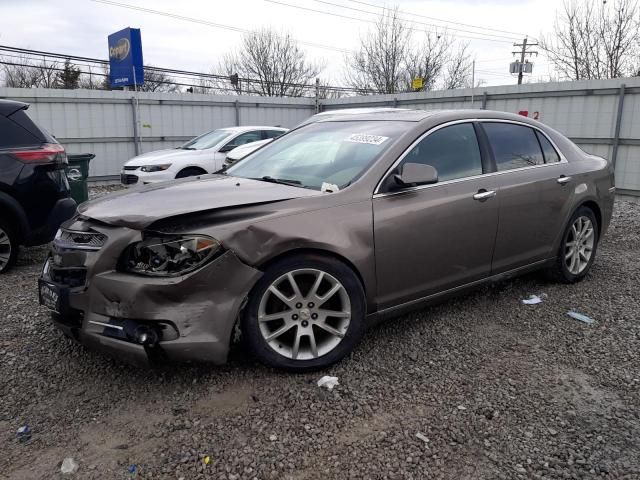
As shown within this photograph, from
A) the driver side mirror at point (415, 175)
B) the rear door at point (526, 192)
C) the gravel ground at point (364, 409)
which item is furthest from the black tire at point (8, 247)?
the rear door at point (526, 192)

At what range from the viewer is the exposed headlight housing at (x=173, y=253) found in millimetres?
2777

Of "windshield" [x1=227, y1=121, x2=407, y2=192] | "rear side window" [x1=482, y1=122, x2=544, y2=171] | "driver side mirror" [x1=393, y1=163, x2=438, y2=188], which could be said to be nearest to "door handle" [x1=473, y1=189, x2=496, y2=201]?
"rear side window" [x1=482, y1=122, x2=544, y2=171]

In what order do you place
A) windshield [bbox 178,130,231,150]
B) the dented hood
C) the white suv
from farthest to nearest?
1. windshield [bbox 178,130,231,150]
2. the white suv
3. the dented hood

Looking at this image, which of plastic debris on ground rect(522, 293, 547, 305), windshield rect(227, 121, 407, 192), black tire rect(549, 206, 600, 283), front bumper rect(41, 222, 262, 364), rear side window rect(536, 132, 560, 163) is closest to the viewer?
front bumper rect(41, 222, 262, 364)

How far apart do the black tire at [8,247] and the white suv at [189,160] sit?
4.70m

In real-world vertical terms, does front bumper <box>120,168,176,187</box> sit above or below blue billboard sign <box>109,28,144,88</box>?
below

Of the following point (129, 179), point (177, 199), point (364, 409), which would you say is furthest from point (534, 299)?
point (129, 179)

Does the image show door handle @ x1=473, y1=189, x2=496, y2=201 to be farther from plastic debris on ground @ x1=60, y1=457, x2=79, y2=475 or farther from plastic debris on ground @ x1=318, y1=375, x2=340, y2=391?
plastic debris on ground @ x1=60, y1=457, x2=79, y2=475

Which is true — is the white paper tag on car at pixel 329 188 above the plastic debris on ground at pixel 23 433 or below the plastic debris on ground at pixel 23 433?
above

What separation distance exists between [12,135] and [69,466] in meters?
3.93

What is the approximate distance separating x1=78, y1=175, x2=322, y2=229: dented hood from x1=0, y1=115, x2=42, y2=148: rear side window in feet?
7.93

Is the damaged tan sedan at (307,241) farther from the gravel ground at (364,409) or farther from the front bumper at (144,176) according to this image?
the front bumper at (144,176)

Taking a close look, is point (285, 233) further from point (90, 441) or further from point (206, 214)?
point (90, 441)

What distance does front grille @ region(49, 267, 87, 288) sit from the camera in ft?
9.52
